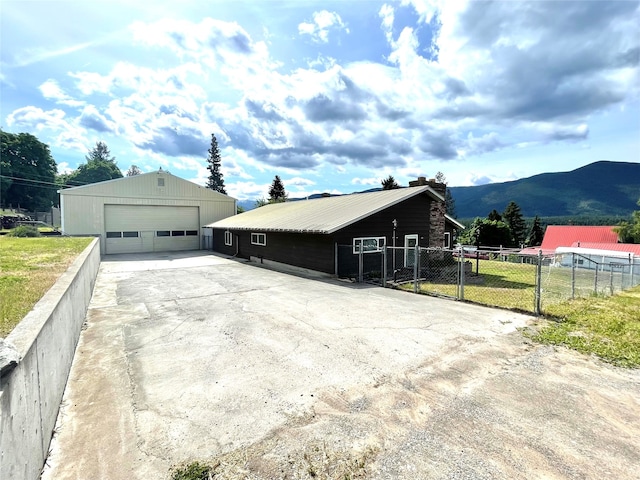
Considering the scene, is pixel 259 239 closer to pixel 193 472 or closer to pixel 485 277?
pixel 485 277

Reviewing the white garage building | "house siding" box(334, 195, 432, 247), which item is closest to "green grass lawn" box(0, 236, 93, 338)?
"house siding" box(334, 195, 432, 247)

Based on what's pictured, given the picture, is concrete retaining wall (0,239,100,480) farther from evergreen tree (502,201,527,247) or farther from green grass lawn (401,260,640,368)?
evergreen tree (502,201,527,247)

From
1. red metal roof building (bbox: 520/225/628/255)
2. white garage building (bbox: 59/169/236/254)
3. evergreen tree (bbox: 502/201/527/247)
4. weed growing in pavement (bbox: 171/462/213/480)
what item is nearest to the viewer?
weed growing in pavement (bbox: 171/462/213/480)

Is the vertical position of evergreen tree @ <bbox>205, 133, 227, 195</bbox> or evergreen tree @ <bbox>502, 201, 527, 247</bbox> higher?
evergreen tree @ <bbox>205, 133, 227, 195</bbox>

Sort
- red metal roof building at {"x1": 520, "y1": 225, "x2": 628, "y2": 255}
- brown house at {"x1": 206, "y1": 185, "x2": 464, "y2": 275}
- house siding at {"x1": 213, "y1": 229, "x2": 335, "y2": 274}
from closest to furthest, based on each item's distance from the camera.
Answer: brown house at {"x1": 206, "y1": 185, "x2": 464, "y2": 275} → house siding at {"x1": 213, "y1": 229, "x2": 335, "y2": 274} → red metal roof building at {"x1": 520, "y1": 225, "x2": 628, "y2": 255}

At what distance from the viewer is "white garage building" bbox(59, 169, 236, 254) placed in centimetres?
2156

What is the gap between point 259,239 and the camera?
717 inches

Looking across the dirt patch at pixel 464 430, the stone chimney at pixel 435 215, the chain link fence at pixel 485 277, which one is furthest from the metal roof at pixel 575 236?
the dirt patch at pixel 464 430

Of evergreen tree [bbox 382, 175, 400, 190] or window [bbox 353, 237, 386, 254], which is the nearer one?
window [bbox 353, 237, 386, 254]

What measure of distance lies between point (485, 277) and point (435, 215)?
4.50 meters

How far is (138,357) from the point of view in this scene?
510 cm

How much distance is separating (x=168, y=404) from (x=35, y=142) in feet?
216

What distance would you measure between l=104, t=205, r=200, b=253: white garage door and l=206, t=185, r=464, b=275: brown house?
8.82 m

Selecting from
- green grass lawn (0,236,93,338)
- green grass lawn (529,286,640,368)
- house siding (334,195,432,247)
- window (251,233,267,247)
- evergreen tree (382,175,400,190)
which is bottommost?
green grass lawn (529,286,640,368)
